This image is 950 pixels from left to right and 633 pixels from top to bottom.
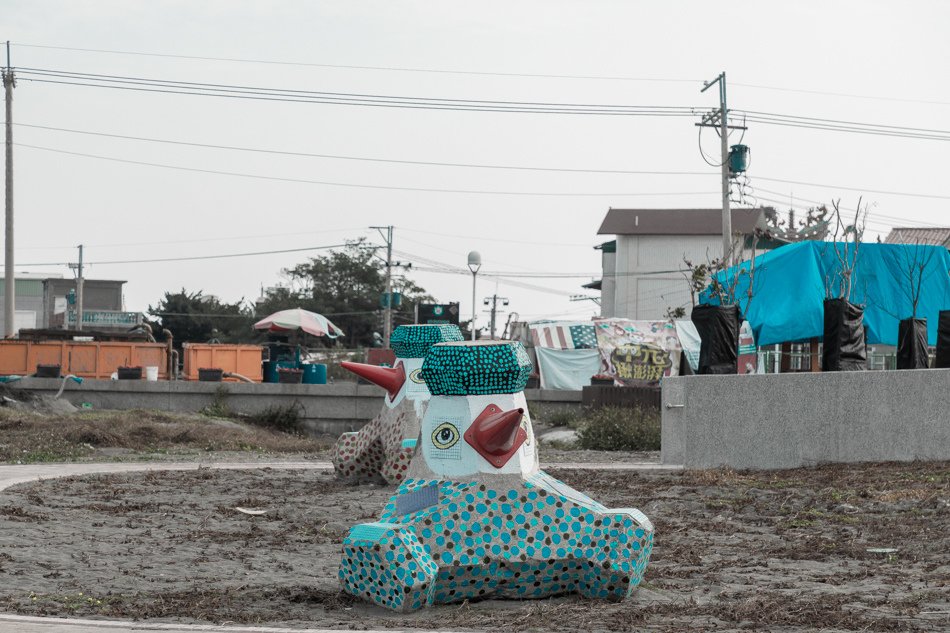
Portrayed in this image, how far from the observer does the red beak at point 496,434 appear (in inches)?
261

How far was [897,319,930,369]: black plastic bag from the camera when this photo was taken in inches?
725

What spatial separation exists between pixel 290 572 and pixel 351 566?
1534 mm

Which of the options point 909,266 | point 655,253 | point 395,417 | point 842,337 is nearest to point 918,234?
point 909,266

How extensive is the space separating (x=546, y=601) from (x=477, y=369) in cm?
141

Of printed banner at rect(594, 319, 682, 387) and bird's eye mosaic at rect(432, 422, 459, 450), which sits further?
printed banner at rect(594, 319, 682, 387)

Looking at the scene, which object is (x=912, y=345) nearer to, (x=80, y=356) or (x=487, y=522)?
(x=487, y=522)

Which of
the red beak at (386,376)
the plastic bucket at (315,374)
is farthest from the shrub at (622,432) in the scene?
the plastic bucket at (315,374)

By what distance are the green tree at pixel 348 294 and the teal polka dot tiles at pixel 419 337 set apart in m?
64.1

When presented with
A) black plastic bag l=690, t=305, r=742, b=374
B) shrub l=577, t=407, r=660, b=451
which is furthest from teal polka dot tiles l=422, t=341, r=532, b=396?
shrub l=577, t=407, r=660, b=451

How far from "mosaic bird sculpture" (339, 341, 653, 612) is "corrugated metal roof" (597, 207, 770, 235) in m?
60.3

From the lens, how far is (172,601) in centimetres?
655

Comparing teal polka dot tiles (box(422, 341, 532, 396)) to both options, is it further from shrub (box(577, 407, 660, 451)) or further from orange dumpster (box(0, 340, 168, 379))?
orange dumpster (box(0, 340, 168, 379))

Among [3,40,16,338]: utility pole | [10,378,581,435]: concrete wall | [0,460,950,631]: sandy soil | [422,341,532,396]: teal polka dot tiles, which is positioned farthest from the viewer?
[3,40,16,338]: utility pole

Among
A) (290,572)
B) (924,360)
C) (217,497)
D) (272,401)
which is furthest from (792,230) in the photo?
(290,572)
